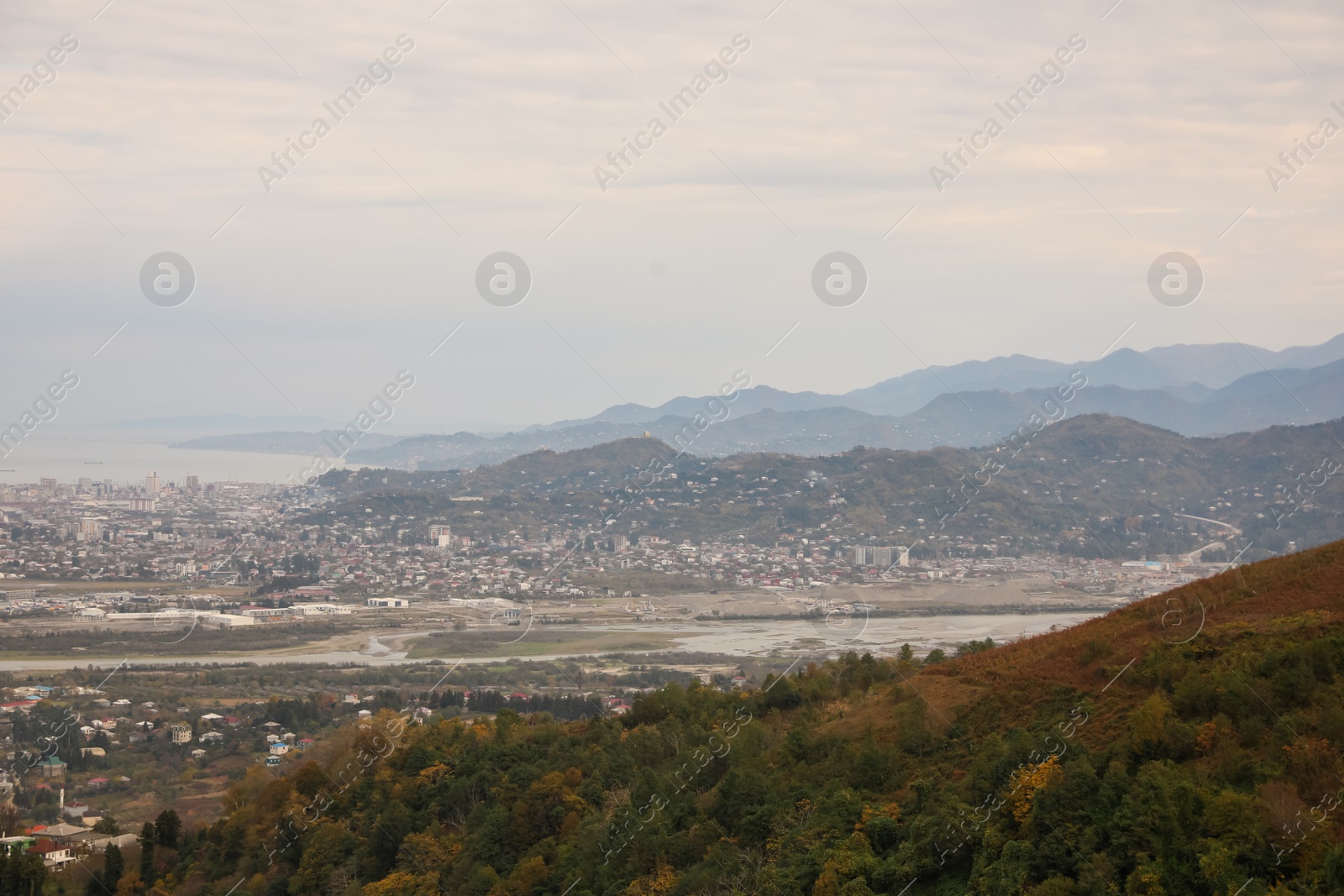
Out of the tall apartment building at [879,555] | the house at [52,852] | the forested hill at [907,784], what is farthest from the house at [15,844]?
the tall apartment building at [879,555]

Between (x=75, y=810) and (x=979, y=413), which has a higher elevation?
(x=979, y=413)

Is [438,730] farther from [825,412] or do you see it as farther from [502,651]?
[825,412]

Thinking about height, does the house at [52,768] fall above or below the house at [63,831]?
above

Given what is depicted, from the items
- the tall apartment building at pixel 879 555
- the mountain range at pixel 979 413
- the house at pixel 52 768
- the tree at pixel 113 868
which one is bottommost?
the tree at pixel 113 868

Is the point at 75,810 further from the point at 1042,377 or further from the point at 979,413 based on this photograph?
the point at 1042,377

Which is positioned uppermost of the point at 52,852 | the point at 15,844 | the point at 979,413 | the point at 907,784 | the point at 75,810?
the point at 979,413

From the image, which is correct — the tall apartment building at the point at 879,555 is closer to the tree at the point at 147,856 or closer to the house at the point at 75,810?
the house at the point at 75,810

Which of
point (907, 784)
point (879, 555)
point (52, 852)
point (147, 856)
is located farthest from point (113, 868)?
point (879, 555)
